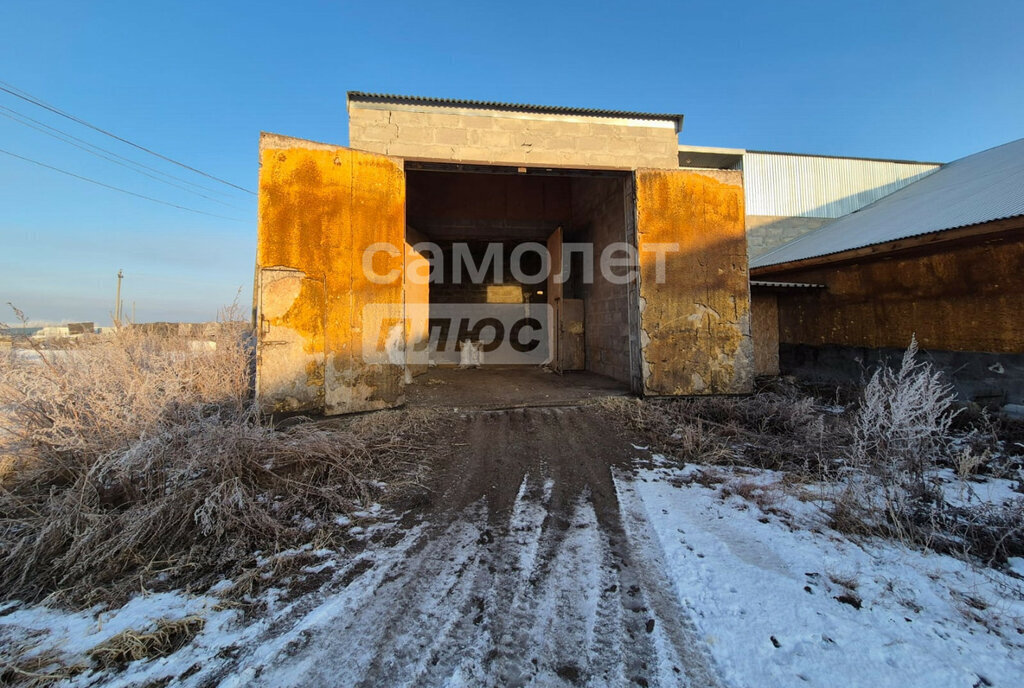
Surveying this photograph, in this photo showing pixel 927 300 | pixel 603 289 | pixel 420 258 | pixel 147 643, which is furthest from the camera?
pixel 420 258

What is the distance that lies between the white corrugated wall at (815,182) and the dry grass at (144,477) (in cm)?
1827

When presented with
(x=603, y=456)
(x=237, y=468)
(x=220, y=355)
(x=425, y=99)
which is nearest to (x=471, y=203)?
(x=425, y=99)

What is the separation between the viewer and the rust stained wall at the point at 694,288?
5500 millimetres

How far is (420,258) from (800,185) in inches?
676

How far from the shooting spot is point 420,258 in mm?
8125

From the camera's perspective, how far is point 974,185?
320 inches

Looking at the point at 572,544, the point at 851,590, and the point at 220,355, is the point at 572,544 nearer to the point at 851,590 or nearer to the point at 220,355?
the point at 851,590

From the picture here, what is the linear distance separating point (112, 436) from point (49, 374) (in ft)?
3.79

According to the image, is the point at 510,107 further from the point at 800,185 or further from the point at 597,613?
the point at 800,185

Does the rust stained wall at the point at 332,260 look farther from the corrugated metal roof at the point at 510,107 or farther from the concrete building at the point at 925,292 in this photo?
the concrete building at the point at 925,292

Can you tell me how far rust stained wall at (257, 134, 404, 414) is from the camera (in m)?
4.45

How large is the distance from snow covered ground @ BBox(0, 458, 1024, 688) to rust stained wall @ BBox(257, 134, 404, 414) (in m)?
2.53

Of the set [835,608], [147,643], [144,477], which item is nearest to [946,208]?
[835,608]

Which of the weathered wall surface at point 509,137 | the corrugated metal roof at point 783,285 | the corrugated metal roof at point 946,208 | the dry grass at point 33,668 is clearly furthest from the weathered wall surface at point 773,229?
the dry grass at point 33,668
